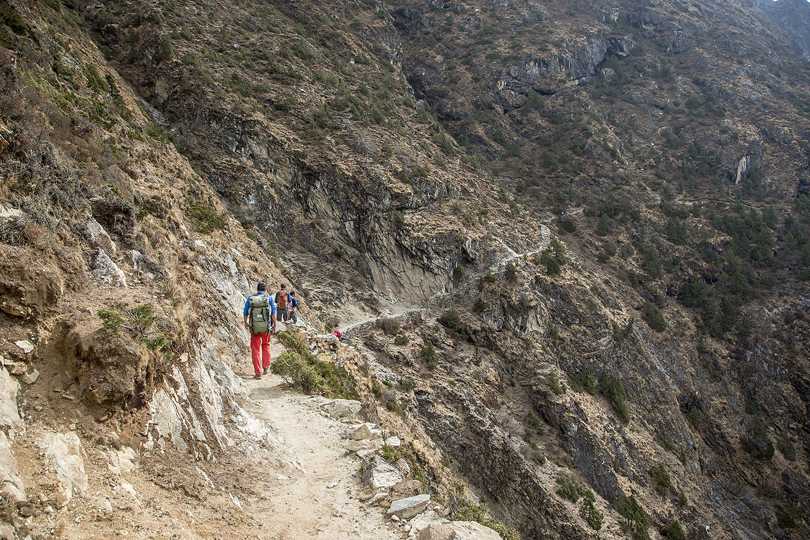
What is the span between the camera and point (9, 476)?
3328mm

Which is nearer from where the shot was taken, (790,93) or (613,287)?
(613,287)

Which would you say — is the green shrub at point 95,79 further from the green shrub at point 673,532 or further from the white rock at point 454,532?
the green shrub at point 673,532

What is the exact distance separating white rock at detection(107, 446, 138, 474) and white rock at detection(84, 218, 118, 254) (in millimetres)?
3548

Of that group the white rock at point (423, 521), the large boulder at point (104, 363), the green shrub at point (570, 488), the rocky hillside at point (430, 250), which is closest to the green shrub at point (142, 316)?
the rocky hillside at point (430, 250)

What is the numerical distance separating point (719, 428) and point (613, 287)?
11991 mm

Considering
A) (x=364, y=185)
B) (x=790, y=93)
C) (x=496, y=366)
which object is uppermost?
(x=790, y=93)

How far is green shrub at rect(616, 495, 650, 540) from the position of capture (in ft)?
76.4

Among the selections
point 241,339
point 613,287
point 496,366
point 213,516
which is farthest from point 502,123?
point 213,516

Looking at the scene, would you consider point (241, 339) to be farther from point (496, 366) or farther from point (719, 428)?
point (719, 428)

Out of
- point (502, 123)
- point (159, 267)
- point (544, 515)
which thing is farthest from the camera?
point (502, 123)

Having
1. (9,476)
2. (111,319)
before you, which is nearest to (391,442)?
(111,319)

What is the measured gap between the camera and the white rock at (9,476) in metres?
3.23

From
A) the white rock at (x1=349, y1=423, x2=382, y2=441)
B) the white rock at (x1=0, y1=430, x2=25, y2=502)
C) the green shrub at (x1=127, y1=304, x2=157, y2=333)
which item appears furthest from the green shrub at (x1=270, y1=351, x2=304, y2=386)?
the white rock at (x1=0, y1=430, x2=25, y2=502)

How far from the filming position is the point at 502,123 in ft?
189
